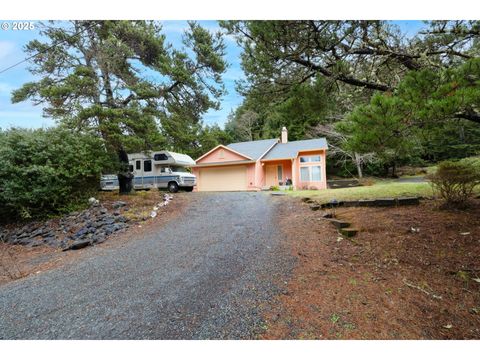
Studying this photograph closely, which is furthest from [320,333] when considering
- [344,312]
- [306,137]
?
[306,137]

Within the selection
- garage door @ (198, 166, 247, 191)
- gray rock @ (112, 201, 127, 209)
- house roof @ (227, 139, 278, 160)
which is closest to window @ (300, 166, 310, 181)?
house roof @ (227, 139, 278, 160)

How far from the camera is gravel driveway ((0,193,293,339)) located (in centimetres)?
146

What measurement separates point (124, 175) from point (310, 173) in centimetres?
792

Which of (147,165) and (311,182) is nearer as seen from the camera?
(147,165)

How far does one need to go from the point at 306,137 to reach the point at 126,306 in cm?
1509

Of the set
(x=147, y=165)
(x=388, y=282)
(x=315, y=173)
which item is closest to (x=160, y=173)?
(x=147, y=165)

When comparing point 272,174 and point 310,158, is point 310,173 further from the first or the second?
point 272,174

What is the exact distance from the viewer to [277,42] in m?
2.74

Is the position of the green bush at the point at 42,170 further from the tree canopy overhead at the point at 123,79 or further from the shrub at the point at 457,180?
the shrub at the point at 457,180

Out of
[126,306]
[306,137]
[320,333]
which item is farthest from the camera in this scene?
[306,137]

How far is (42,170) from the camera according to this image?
14.7 ft

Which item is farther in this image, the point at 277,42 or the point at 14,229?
the point at 14,229

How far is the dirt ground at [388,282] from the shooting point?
1375 millimetres
